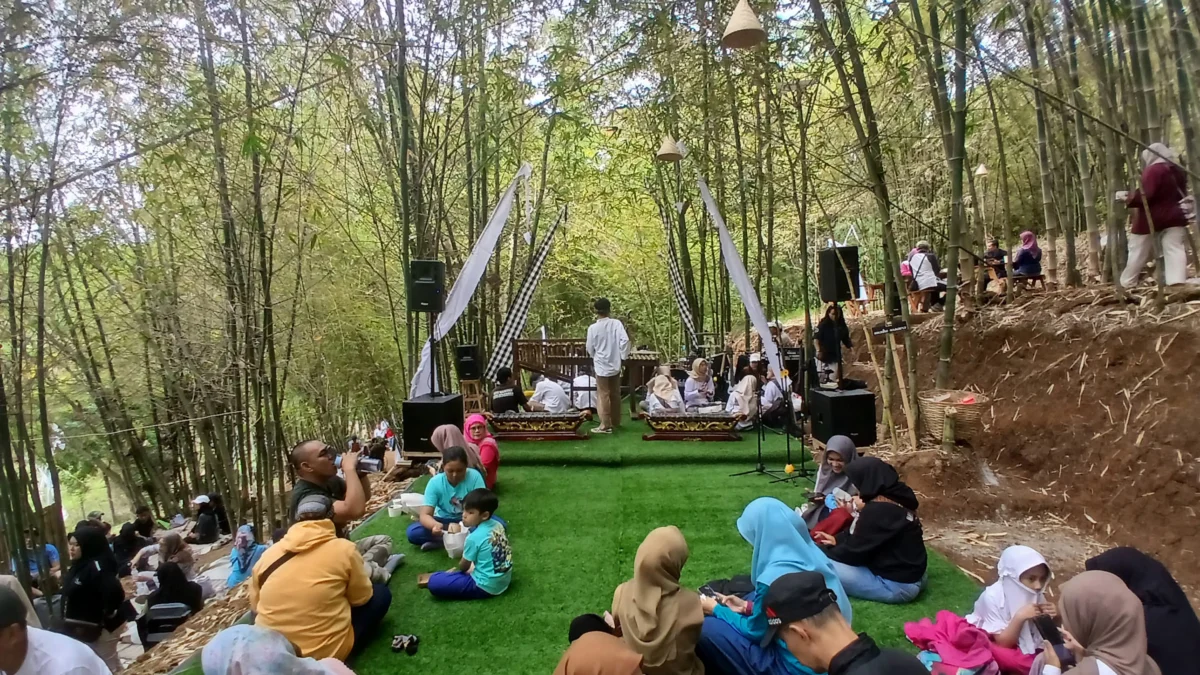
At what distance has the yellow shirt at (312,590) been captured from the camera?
2.42 metres

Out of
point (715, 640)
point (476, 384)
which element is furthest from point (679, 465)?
point (715, 640)

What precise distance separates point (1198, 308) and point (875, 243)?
9121 mm

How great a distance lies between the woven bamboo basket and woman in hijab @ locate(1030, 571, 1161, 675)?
280 cm

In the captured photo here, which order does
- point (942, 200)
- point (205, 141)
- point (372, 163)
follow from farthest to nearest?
point (942, 200)
point (372, 163)
point (205, 141)

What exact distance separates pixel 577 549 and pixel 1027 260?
619cm

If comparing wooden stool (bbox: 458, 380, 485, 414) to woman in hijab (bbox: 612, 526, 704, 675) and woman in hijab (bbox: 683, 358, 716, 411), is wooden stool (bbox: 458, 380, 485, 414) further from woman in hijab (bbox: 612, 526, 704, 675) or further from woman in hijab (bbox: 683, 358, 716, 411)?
woman in hijab (bbox: 612, 526, 704, 675)

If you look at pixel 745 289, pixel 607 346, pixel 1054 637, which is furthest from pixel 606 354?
pixel 1054 637

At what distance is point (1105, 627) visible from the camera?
183cm

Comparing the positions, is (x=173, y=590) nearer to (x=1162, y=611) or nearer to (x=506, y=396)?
(x=506, y=396)

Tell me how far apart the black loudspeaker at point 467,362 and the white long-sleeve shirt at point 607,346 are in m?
1.14

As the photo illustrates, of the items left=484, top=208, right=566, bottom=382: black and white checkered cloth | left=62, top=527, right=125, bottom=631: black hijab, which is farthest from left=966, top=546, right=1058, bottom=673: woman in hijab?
left=484, top=208, right=566, bottom=382: black and white checkered cloth

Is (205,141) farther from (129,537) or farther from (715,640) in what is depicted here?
(715,640)

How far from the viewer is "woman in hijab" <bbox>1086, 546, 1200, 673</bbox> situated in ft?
6.28

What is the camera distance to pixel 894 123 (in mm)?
7781
